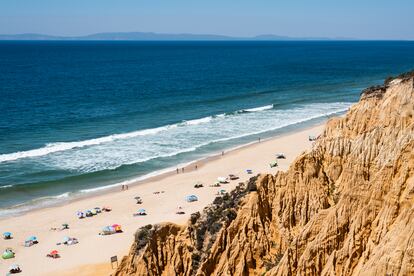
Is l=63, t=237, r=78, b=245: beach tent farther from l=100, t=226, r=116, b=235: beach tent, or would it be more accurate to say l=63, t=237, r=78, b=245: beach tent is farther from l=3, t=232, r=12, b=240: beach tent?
l=3, t=232, r=12, b=240: beach tent

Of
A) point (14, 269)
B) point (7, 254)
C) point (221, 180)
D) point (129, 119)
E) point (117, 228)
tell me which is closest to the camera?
point (14, 269)

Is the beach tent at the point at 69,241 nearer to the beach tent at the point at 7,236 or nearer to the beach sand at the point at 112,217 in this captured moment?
the beach sand at the point at 112,217

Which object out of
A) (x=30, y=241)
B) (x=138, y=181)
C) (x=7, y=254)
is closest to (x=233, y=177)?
(x=138, y=181)

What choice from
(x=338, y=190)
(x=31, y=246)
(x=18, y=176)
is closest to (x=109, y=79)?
(x=18, y=176)

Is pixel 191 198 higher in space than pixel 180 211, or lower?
higher

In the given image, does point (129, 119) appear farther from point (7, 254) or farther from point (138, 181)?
point (7, 254)

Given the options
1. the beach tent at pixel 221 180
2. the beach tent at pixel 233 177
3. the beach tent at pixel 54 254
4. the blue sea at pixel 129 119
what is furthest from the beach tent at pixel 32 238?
the beach tent at pixel 233 177

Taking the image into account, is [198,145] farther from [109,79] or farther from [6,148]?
[109,79]
